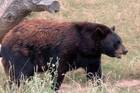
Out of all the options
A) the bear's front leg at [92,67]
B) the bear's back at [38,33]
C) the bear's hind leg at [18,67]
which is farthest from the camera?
the bear's front leg at [92,67]

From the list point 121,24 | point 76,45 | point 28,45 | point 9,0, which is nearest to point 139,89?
point 76,45

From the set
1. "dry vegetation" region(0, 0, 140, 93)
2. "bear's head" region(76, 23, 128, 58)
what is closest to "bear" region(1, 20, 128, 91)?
"bear's head" region(76, 23, 128, 58)

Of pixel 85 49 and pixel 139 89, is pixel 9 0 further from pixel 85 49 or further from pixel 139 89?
pixel 139 89

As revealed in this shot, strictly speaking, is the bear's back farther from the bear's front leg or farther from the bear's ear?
the bear's front leg

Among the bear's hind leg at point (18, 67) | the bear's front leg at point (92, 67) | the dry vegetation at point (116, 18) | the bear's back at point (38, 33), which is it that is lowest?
the dry vegetation at point (116, 18)

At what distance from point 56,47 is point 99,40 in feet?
3.07

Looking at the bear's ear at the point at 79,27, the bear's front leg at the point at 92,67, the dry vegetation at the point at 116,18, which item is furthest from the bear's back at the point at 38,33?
the dry vegetation at the point at 116,18

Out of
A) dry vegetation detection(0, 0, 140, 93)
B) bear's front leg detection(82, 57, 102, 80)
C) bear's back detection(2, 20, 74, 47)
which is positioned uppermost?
bear's back detection(2, 20, 74, 47)

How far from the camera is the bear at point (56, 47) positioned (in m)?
10.2

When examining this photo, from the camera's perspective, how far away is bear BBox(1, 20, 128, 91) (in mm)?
10156

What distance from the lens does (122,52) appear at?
421 inches

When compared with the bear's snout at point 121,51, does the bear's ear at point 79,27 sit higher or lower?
higher

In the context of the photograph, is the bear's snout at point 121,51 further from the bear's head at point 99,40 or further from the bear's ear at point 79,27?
the bear's ear at point 79,27

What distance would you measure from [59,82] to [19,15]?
7.59 feet
